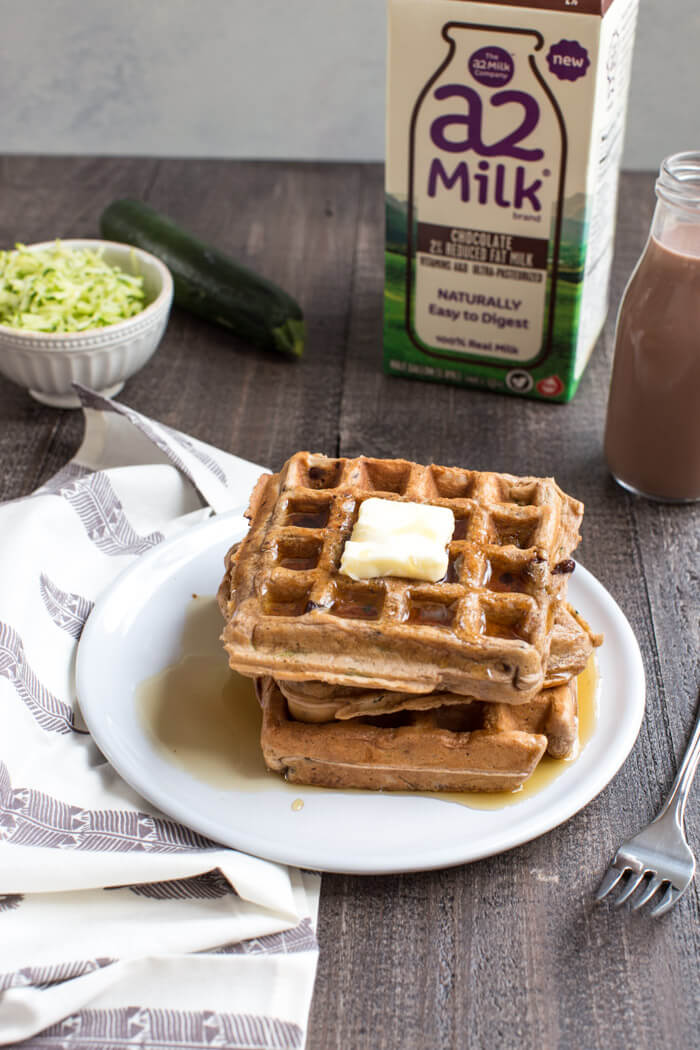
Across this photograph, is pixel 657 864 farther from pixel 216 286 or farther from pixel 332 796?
pixel 216 286

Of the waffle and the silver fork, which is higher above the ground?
the waffle

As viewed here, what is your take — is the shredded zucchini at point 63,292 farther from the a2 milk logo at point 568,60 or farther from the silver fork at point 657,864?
the silver fork at point 657,864

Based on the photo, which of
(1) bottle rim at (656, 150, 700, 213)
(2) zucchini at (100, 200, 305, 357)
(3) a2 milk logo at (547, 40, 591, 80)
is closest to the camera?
(1) bottle rim at (656, 150, 700, 213)

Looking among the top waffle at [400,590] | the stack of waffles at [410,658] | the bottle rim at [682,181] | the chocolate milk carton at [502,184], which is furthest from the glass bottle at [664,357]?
the stack of waffles at [410,658]

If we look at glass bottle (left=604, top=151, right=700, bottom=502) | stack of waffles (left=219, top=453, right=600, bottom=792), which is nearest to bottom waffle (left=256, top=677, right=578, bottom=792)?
stack of waffles (left=219, top=453, right=600, bottom=792)

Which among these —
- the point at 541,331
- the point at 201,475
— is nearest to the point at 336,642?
the point at 201,475

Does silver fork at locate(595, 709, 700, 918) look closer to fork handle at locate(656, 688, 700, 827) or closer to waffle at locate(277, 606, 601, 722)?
fork handle at locate(656, 688, 700, 827)

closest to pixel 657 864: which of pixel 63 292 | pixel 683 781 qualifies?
pixel 683 781
